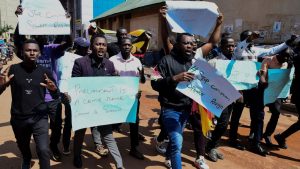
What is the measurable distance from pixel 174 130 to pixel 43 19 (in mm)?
2602

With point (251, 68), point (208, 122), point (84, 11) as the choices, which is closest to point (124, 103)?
point (208, 122)

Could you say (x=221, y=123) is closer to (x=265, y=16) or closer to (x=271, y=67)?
(x=271, y=67)

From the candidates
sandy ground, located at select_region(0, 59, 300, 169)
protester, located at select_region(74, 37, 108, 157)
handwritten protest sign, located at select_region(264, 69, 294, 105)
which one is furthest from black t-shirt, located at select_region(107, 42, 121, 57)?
handwritten protest sign, located at select_region(264, 69, 294, 105)

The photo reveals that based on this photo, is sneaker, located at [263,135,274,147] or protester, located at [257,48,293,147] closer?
protester, located at [257,48,293,147]

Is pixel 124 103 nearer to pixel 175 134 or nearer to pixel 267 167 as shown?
pixel 175 134

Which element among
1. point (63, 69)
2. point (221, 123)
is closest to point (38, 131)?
point (63, 69)

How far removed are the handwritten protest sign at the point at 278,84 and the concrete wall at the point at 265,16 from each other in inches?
247

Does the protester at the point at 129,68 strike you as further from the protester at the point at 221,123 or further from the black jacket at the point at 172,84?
the protester at the point at 221,123

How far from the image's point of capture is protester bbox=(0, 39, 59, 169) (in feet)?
12.2

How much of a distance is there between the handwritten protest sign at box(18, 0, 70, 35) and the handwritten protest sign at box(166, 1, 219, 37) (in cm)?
161

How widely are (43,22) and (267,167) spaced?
13.1ft

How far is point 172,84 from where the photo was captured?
4035mm

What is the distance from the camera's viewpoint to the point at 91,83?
430 centimetres

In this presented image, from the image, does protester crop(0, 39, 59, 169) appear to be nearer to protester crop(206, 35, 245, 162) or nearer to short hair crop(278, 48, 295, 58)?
protester crop(206, 35, 245, 162)
